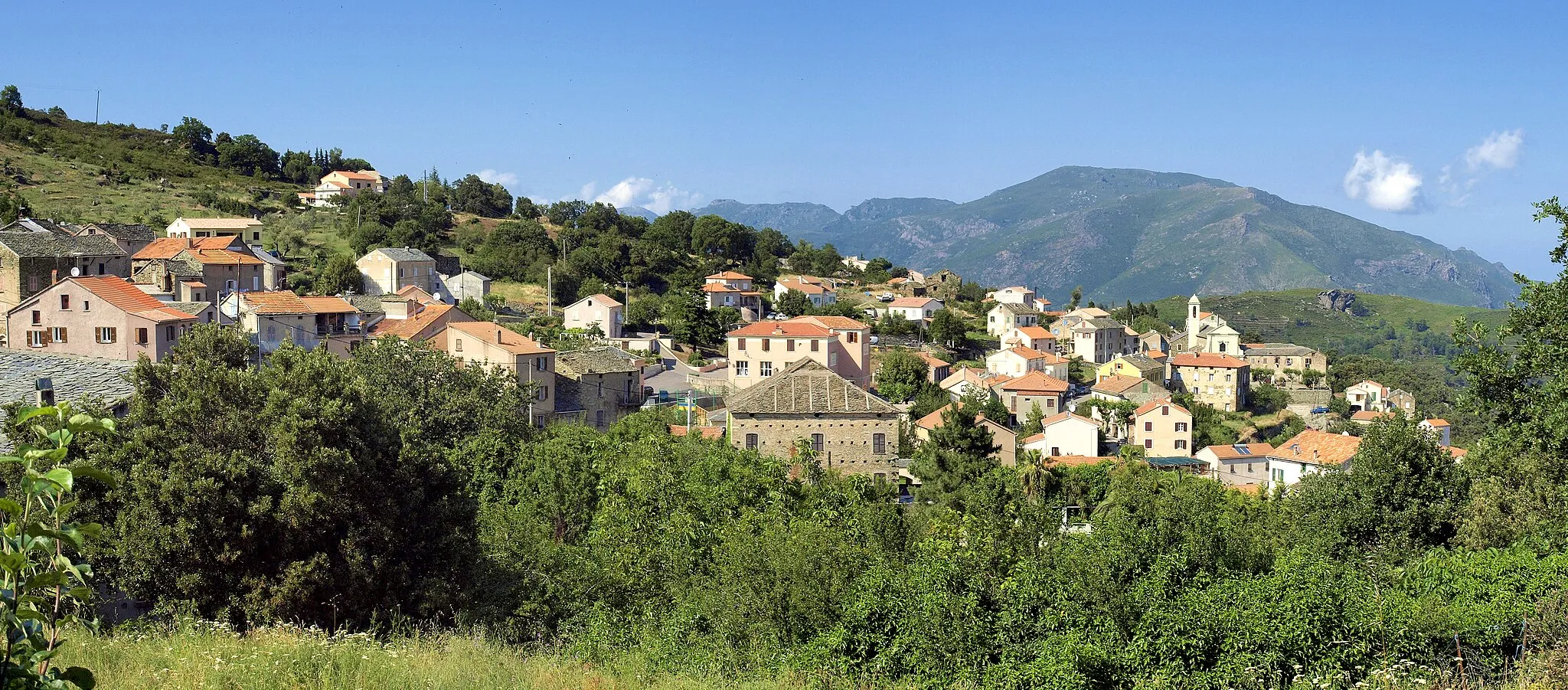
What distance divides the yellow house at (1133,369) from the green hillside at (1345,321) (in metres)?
62.2

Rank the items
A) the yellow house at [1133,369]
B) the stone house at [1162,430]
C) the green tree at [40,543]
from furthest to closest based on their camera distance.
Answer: the yellow house at [1133,369], the stone house at [1162,430], the green tree at [40,543]

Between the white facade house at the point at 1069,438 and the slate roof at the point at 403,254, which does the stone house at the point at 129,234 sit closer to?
the slate roof at the point at 403,254

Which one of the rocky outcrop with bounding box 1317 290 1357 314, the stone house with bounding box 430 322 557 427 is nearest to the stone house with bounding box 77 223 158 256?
the stone house with bounding box 430 322 557 427

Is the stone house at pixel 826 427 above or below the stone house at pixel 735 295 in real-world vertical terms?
below

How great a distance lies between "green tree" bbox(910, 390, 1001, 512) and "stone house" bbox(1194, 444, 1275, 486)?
13.5m

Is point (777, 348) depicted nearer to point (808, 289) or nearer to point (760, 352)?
point (760, 352)

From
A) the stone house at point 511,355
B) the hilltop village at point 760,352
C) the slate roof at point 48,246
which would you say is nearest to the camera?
the hilltop village at point 760,352

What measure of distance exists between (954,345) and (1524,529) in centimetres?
5532

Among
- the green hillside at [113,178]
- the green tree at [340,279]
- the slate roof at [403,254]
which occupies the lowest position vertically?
the green tree at [340,279]

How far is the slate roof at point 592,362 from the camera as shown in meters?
36.8

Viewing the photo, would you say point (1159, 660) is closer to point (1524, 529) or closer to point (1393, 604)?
point (1393, 604)

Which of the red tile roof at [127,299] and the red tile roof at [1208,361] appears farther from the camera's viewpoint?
the red tile roof at [1208,361]

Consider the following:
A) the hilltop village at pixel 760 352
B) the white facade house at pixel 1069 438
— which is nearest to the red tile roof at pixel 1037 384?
the hilltop village at pixel 760 352

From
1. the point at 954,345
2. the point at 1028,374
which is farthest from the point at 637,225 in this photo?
the point at 1028,374
